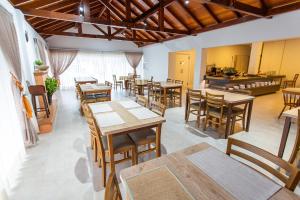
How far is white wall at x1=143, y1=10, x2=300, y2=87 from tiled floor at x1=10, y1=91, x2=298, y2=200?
7.11 feet

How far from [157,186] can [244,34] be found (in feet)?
16.7

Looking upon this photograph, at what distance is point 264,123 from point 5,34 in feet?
17.9

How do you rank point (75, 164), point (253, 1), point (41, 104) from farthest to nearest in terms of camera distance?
point (41, 104), point (253, 1), point (75, 164)

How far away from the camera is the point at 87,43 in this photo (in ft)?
28.2

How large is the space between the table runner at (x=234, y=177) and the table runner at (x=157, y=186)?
23 centimetres

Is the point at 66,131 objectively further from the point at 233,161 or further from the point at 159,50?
the point at 159,50

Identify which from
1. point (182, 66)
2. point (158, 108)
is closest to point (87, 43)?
point (182, 66)

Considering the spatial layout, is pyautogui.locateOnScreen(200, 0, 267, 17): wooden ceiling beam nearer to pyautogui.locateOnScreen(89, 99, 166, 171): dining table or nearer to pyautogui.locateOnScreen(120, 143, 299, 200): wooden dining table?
pyautogui.locateOnScreen(89, 99, 166, 171): dining table

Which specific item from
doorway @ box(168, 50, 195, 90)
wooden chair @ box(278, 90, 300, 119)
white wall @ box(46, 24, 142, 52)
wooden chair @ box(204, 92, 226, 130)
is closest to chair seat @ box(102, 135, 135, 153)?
wooden chair @ box(204, 92, 226, 130)

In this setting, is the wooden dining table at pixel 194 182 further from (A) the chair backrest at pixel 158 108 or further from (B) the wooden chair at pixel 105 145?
(A) the chair backrest at pixel 158 108

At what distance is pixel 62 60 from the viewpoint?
8086 millimetres

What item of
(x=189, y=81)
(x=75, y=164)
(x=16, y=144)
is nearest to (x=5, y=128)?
(x=16, y=144)

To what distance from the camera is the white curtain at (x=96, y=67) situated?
8.54 metres

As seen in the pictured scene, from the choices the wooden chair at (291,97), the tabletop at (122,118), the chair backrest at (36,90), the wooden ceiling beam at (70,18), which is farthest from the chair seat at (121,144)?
the wooden chair at (291,97)
